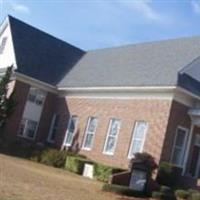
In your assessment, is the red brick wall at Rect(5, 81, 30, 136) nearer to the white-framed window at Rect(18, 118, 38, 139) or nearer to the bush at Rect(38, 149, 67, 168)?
the white-framed window at Rect(18, 118, 38, 139)

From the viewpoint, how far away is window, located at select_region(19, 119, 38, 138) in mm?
40184

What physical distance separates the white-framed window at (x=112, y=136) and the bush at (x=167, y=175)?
16.9 ft

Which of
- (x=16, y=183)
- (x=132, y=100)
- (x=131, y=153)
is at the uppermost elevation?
(x=132, y=100)

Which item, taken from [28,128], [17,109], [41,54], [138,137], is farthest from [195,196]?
[41,54]

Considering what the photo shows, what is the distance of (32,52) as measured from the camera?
42.5 m

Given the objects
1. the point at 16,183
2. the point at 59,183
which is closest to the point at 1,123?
the point at 59,183

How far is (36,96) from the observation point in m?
40.8

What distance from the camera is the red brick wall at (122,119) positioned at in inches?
1184

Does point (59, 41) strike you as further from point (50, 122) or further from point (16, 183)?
point (16, 183)

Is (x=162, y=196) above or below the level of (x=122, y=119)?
below

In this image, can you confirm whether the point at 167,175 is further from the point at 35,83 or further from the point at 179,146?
the point at 35,83

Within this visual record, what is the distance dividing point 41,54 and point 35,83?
3878 millimetres

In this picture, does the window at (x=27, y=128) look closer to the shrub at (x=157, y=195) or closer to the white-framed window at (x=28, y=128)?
the white-framed window at (x=28, y=128)

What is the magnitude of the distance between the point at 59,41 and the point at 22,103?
354 inches
